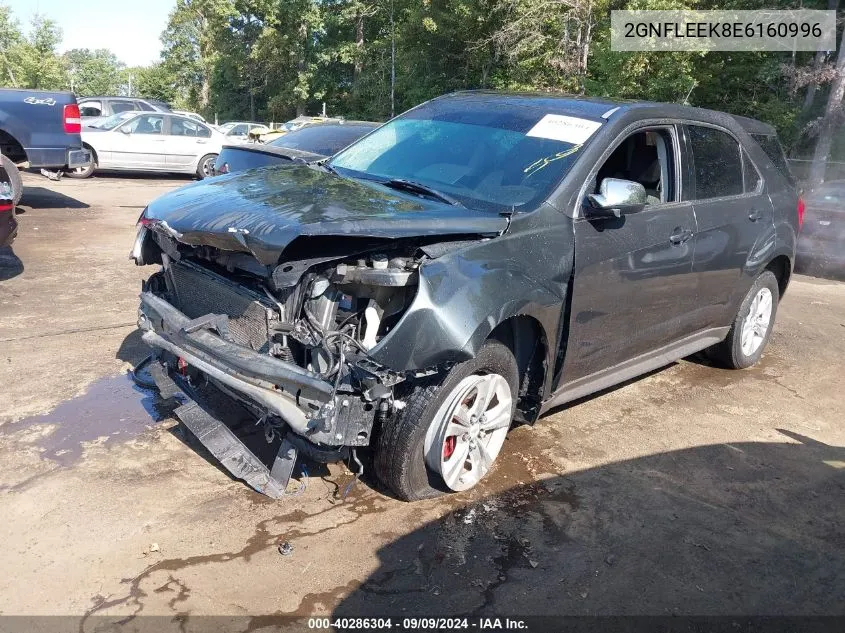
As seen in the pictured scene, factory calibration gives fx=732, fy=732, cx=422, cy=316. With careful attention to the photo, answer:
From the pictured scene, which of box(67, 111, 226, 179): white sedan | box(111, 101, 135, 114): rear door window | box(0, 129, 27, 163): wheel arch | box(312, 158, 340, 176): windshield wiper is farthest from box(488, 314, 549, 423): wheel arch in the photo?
box(111, 101, 135, 114): rear door window

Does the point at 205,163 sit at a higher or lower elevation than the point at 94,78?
lower

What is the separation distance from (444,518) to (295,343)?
1.10m

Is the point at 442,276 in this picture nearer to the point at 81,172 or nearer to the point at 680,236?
the point at 680,236

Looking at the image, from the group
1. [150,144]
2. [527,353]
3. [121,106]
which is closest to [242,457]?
[527,353]

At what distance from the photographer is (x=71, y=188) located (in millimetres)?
14133

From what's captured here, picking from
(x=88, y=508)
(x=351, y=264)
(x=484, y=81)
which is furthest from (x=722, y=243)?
(x=484, y=81)

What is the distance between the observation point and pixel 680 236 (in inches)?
179

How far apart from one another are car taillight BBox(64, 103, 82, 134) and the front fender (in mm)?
9431

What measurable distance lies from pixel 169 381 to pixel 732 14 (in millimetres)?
20563

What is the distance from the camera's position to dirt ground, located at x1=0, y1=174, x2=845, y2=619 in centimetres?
297

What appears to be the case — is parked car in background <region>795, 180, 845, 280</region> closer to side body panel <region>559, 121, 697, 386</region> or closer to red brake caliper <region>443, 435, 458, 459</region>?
side body panel <region>559, 121, 697, 386</region>

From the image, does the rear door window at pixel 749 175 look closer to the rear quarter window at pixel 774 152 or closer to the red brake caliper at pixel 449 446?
the rear quarter window at pixel 774 152

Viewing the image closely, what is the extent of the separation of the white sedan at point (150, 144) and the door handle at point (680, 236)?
13696 mm

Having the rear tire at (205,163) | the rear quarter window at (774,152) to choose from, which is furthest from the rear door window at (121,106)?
the rear quarter window at (774,152)
